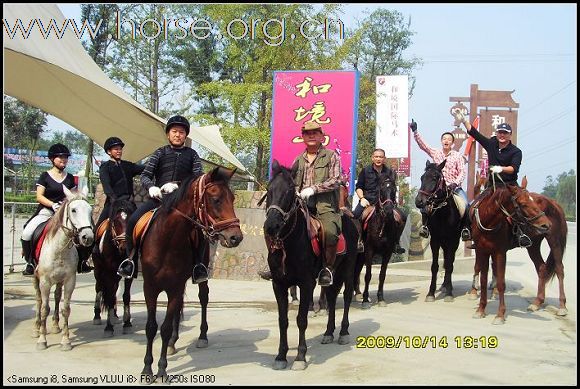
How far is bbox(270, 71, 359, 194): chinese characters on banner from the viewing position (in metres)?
12.7

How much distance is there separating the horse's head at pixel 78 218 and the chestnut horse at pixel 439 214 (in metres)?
5.46

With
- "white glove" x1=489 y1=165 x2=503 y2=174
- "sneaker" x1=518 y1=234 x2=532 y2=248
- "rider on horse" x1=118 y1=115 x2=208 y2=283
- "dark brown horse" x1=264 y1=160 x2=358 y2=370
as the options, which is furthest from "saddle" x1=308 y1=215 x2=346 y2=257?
"sneaker" x1=518 y1=234 x2=532 y2=248

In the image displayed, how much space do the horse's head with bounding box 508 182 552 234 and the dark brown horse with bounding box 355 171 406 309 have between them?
2.14 m

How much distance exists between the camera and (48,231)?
7293mm

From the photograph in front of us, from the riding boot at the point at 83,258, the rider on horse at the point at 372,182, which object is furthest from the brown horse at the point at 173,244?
the rider on horse at the point at 372,182

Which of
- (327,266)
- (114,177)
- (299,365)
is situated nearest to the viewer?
(299,365)

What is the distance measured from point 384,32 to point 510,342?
3173 centimetres

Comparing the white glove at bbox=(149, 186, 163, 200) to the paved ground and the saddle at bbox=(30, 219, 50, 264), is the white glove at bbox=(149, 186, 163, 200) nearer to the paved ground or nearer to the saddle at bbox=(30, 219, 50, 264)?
the paved ground

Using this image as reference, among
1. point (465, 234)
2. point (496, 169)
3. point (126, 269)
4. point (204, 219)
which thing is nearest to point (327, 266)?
point (204, 219)

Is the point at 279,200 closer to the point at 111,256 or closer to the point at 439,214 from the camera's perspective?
the point at 111,256

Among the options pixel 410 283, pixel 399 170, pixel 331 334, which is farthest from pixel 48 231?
pixel 399 170

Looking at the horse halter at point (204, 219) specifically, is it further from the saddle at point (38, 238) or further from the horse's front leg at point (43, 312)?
the saddle at point (38, 238)

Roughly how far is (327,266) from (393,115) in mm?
15026

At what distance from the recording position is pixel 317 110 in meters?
12.9
